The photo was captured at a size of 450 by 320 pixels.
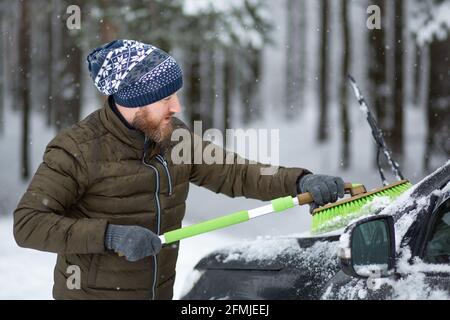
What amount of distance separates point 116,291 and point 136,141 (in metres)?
0.71

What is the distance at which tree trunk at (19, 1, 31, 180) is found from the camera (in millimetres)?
21594

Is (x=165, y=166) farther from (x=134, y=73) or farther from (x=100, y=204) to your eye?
(x=134, y=73)

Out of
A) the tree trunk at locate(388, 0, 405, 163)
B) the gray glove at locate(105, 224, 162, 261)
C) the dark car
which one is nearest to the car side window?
the dark car

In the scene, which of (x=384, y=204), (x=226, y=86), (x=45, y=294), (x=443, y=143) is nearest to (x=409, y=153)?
(x=443, y=143)

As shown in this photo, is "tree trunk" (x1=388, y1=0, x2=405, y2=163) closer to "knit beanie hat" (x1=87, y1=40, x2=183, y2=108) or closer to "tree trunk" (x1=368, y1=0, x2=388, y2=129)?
"tree trunk" (x1=368, y1=0, x2=388, y2=129)

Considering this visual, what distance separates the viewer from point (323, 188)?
323 centimetres

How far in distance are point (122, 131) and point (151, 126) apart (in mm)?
138

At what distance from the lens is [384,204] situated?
3.05 metres

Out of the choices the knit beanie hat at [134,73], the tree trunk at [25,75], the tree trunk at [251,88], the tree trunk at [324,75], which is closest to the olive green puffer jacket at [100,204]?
the knit beanie hat at [134,73]

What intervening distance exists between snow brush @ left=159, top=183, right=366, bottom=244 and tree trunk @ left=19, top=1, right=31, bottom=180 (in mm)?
19553

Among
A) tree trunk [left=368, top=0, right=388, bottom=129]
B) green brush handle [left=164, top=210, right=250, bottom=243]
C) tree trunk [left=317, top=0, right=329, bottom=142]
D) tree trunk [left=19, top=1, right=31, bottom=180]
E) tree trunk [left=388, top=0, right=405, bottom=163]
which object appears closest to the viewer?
green brush handle [left=164, top=210, right=250, bottom=243]
